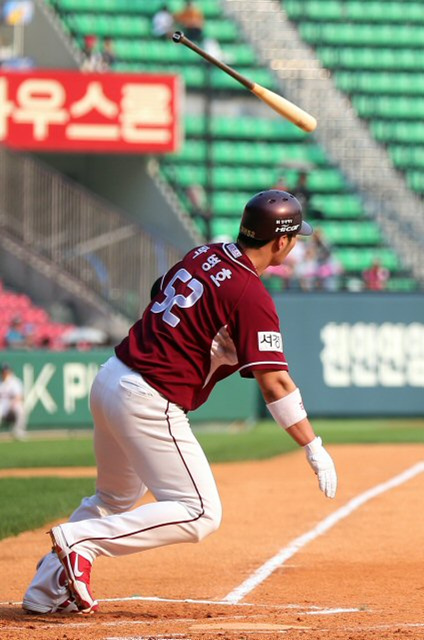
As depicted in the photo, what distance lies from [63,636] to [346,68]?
25.8 m

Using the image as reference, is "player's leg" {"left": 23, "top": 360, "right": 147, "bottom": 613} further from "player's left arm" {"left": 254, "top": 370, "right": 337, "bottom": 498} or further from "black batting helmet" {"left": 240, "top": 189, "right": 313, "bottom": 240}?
"black batting helmet" {"left": 240, "top": 189, "right": 313, "bottom": 240}

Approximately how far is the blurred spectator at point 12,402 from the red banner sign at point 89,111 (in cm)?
607

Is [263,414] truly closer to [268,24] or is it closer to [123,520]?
[268,24]

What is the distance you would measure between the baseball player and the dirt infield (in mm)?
428

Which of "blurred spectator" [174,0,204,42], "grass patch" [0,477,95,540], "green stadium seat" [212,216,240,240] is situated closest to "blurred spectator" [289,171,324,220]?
"green stadium seat" [212,216,240,240]

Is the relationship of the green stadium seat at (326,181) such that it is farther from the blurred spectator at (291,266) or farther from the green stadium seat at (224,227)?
the blurred spectator at (291,266)

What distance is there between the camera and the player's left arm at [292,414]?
559 cm

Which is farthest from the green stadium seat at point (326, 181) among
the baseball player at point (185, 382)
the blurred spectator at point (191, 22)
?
the baseball player at point (185, 382)

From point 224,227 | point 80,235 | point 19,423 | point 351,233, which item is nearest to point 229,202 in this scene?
point 224,227

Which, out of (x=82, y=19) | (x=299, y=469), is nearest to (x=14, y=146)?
(x=82, y=19)

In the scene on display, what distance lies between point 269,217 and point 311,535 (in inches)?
154

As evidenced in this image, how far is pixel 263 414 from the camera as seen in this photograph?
76.3 ft

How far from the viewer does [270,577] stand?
728 cm

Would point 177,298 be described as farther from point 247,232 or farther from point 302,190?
point 302,190
